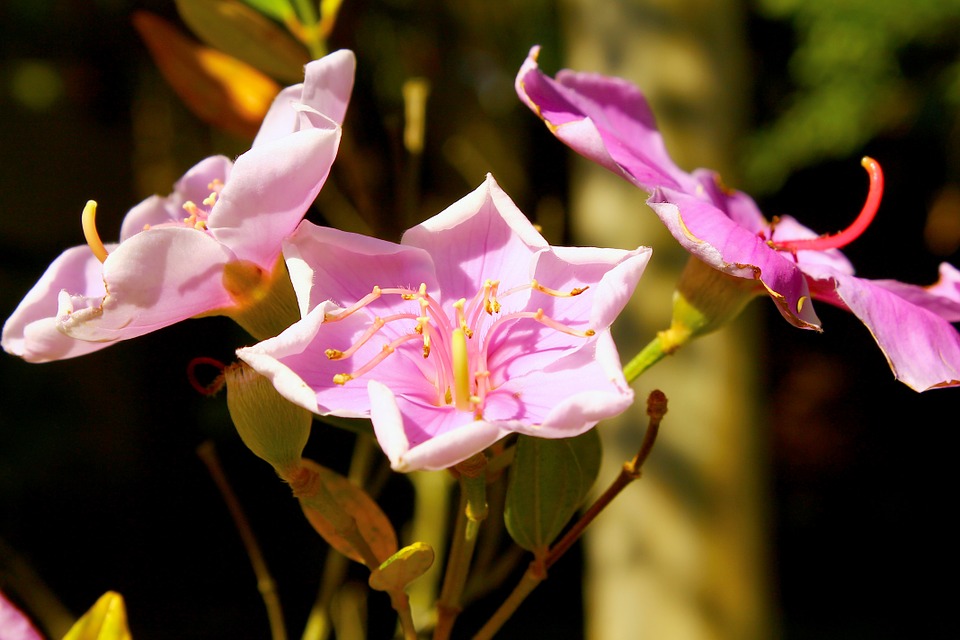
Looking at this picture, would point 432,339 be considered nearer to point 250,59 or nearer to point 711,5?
point 250,59

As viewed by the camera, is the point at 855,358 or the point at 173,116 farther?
the point at 855,358

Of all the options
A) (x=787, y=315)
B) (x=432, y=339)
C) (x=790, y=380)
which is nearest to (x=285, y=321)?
(x=432, y=339)

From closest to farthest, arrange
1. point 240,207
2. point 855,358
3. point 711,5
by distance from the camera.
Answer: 1. point 240,207
2. point 711,5
3. point 855,358

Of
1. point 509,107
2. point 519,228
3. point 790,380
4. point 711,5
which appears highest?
point 519,228

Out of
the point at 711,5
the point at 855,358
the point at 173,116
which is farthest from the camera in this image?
the point at 855,358

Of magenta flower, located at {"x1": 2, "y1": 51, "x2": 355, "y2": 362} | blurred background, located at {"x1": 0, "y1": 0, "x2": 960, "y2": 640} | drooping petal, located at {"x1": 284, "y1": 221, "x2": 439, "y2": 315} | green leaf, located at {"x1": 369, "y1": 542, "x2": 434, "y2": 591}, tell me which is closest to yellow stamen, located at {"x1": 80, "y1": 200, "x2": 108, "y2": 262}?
magenta flower, located at {"x1": 2, "y1": 51, "x2": 355, "y2": 362}

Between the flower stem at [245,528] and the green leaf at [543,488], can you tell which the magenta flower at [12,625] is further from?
the green leaf at [543,488]

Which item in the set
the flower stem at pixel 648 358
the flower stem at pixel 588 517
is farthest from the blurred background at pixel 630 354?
the flower stem at pixel 588 517

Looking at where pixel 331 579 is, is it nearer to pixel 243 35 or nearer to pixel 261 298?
pixel 261 298

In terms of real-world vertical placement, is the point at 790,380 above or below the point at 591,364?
below
